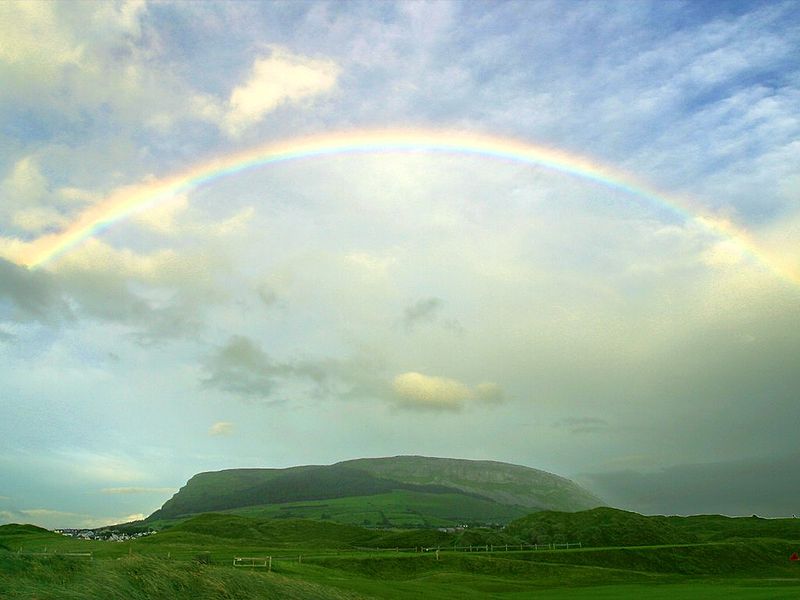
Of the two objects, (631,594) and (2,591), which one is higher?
(2,591)

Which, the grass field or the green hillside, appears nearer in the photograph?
the grass field

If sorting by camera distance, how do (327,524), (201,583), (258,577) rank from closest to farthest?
(201,583) → (258,577) → (327,524)

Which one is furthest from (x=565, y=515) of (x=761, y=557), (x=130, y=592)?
(x=130, y=592)

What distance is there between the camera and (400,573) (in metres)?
82.4

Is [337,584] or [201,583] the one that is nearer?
[201,583]

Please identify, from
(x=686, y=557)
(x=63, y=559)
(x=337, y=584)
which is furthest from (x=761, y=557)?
(x=63, y=559)

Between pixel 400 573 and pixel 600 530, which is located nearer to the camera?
pixel 400 573

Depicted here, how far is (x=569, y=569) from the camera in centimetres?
8419

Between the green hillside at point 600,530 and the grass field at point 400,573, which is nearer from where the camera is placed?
the grass field at point 400,573

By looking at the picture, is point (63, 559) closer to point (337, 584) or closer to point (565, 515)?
point (337, 584)

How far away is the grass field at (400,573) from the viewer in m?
28.2

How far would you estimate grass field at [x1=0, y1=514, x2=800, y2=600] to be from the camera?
28.2 m

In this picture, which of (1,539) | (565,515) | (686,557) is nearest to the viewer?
(686,557)

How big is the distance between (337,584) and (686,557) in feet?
241
